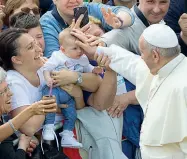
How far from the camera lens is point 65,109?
4.30 meters

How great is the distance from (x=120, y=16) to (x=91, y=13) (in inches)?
17.0

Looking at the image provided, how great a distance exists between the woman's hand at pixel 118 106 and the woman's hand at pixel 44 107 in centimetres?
83

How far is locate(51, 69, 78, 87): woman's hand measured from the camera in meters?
4.22

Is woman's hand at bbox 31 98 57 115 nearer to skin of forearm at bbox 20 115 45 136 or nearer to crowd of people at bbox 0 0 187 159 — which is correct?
crowd of people at bbox 0 0 187 159

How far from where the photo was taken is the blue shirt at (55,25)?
15.3 ft

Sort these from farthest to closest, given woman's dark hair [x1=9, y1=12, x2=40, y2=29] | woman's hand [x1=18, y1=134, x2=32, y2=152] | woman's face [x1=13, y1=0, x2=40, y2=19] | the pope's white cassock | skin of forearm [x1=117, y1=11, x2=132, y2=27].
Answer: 1. woman's face [x1=13, y1=0, x2=40, y2=19]
2. woman's dark hair [x1=9, y1=12, x2=40, y2=29]
3. skin of forearm [x1=117, y1=11, x2=132, y2=27]
4. woman's hand [x1=18, y1=134, x2=32, y2=152]
5. the pope's white cassock

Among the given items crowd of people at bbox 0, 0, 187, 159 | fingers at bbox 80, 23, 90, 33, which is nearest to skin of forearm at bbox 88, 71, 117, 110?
crowd of people at bbox 0, 0, 187, 159

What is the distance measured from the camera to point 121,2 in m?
5.65

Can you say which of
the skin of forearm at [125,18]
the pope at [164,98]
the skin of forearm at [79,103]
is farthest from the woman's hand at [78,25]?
the pope at [164,98]

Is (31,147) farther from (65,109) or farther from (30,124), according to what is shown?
(65,109)

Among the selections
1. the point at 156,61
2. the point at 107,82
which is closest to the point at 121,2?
the point at 107,82

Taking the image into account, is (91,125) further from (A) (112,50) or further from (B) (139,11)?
(B) (139,11)

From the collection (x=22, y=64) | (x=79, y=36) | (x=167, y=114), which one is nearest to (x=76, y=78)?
(x=79, y=36)

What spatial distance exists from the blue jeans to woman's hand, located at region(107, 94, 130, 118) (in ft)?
1.19
